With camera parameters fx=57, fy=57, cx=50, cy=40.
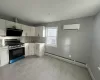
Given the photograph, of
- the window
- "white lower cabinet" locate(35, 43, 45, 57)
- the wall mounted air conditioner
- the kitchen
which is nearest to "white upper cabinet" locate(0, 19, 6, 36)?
the kitchen

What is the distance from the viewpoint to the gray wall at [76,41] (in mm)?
2696

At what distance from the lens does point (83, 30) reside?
9.23ft

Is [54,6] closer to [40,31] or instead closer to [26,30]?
[40,31]

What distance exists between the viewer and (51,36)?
4160 mm

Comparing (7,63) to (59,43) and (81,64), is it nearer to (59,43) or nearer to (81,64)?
(59,43)

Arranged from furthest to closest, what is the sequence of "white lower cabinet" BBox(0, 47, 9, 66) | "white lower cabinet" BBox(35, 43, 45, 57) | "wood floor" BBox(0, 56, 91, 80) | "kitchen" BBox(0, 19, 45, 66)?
"white lower cabinet" BBox(35, 43, 45, 57)
"kitchen" BBox(0, 19, 45, 66)
"white lower cabinet" BBox(0, 47, 9, 66)
"wood floor" BBox(0, 56, 91, 80)

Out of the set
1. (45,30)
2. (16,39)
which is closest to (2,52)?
(16,39)

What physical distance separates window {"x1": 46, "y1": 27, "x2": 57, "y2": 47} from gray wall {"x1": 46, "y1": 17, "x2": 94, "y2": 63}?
34cm

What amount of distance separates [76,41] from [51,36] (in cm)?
175

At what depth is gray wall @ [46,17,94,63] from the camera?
8.84 feet

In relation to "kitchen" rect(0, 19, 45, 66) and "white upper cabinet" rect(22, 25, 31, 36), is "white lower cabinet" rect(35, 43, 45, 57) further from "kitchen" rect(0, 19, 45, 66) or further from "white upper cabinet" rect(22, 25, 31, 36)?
"white upper cabinet" rect(22, 25, 31, 36)

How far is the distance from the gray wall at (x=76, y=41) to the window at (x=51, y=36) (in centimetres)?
34

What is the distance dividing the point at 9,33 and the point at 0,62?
142 cm

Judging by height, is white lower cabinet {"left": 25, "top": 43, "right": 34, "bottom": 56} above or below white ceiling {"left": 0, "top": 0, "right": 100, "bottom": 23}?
below
